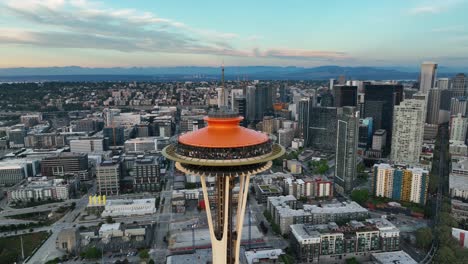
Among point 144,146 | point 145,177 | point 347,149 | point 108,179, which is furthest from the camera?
point 144,146

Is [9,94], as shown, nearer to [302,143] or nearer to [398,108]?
[302,143]

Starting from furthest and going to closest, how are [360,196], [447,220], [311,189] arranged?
[311,189]
[360,196]
[447,220]

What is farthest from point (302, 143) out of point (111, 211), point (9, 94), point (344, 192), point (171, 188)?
point (9, 94)

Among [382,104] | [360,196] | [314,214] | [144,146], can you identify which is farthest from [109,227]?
[382,104]

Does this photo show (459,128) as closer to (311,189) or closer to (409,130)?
(409,130)

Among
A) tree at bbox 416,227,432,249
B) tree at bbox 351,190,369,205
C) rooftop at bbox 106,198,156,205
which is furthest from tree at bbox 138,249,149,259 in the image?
tree at bbox 351,190,369,205

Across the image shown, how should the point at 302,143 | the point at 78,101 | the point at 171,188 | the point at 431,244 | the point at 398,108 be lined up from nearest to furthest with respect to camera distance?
the point at 431,244, the point at 171,188, the point at 398,108, the point at 302,143, the point at 78,101

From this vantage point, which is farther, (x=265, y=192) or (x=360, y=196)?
(x=265, y=192)
